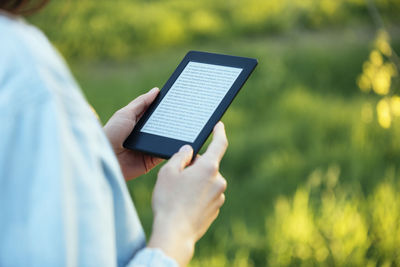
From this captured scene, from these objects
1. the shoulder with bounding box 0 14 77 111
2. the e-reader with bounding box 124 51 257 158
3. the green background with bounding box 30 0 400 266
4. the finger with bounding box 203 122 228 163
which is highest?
the shoulder with bounding box 0 14 77 111

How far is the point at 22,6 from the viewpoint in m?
0.63

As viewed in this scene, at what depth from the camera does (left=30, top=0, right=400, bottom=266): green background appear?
2057mm

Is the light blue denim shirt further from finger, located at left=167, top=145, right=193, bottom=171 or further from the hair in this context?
finger, located at left=167, top=145, right=193, bottom=171

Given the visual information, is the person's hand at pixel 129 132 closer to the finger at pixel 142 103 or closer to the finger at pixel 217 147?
the finger at pixel 142 103

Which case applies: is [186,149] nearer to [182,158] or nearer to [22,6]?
A: [182,158]

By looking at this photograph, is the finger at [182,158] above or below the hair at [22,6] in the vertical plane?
below

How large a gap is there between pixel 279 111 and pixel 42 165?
320 centimetres

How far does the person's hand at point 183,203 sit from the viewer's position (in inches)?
30.2

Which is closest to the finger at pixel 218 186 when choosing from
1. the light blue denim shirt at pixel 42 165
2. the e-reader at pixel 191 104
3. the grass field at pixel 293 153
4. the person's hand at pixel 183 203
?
the person's hand at pixel 183 203

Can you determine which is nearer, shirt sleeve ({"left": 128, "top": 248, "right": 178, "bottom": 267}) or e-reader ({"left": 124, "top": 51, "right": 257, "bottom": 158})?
shirt sleeve ({"left": 128, "top": 248, "right": 178, "bottom": 267})

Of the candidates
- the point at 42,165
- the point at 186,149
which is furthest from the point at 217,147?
the point at 42,165

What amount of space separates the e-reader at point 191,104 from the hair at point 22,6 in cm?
39

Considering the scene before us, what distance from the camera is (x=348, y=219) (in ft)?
6.52

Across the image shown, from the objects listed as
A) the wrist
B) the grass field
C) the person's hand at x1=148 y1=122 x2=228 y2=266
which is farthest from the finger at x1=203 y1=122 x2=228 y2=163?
the grass field
